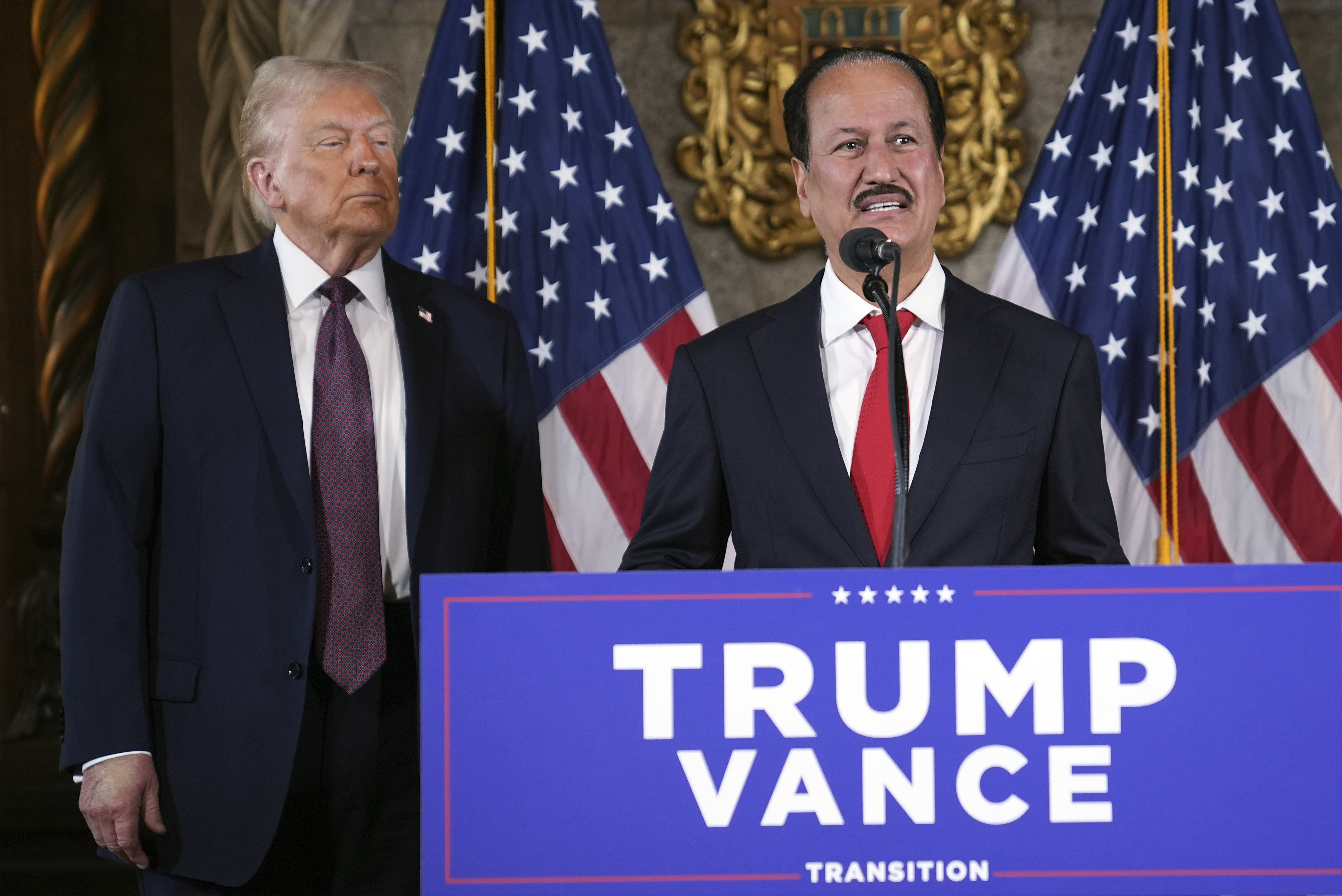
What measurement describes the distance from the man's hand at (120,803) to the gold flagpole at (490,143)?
1.41 m

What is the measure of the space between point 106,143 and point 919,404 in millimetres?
2962

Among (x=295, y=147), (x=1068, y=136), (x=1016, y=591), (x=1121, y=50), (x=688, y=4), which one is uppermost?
(x=688, y=4)

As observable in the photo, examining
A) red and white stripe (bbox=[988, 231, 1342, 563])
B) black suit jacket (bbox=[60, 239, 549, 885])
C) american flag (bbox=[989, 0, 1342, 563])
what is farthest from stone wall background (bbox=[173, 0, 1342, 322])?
black suit jacket (bbox=[60, 239, 549, 885])

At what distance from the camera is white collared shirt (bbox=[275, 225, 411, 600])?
6.24 ft

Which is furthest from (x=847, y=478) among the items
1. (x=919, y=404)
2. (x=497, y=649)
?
(x=497, y=649)

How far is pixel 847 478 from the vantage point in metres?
1.78

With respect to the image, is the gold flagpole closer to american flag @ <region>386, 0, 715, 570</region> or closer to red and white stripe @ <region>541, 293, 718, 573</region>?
american flag @ <region>386, 0, 715, 570</region>

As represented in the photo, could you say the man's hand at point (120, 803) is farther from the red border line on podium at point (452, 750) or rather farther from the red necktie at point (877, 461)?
the red necktie at point (877, 461)

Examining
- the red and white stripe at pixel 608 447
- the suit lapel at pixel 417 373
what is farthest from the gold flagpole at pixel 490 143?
the suit lapel at pixel 417 373

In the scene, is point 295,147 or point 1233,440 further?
point 1233,440

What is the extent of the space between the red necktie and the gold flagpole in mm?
1315

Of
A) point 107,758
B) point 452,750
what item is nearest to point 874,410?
point 452,750

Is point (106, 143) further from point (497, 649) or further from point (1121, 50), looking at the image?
Answer: point (497, 649)

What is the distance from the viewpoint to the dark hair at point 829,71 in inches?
78.2
